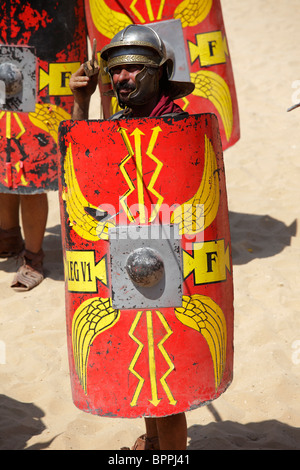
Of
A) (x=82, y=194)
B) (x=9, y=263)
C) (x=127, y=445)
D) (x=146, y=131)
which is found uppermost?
(x=146, y=131)

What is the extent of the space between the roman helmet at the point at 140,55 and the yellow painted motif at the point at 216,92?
1807mm

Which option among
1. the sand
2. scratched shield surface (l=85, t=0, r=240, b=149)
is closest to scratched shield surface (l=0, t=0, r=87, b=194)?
scratched shield surface (l=85, t=0, r=240, b=149)

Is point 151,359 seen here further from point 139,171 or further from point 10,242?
point 10,242

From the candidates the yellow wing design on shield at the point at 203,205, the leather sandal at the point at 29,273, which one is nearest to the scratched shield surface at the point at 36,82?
the leather sandal at the point at 29,273

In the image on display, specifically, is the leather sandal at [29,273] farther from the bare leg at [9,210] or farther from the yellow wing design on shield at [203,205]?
the yellow wing design on shield at [203,205]

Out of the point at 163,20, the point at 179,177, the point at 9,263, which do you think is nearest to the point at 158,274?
the point at 179,177

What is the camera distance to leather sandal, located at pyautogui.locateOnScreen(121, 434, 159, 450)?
270cm

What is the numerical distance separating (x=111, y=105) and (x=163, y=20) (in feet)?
1.85

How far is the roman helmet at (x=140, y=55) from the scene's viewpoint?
2307 millimetres

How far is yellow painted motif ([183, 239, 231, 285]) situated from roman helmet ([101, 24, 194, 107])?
55 centimetres

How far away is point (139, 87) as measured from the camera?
2.34 m

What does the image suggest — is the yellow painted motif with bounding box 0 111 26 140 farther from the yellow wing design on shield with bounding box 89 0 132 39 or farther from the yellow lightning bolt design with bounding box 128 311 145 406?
the yellow lightning bolt design with bounding box 128 311 145 406

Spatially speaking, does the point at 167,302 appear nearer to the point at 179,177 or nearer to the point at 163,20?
the point at 179,177

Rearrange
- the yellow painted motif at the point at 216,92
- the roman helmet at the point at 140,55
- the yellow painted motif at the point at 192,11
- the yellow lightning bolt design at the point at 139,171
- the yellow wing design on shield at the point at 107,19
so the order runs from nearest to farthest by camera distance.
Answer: the yellow lightning bolt design at the point at 139,171 < the roman helmet at the point at 140,55 < the yellow wing design on shield at the point at 107,19 < the yellow painted motif at the point at 192,11 < the yellow painted motif at the point at 216,92
